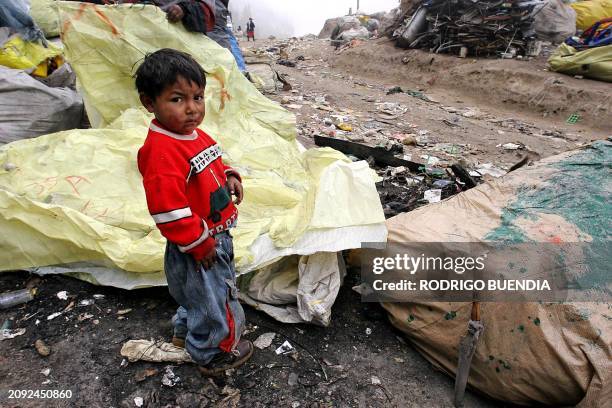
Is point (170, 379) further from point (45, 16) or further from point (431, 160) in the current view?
point (45, 16)

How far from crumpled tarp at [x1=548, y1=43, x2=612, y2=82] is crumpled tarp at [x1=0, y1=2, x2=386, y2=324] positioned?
6.18 metres

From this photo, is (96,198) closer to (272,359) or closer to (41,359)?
(41,359)

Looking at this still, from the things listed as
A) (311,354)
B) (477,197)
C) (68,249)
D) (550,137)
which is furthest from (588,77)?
(68,249)

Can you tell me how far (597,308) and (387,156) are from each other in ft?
7.51

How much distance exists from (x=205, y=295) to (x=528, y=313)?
113 centimetres

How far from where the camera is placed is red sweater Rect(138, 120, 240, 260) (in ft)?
3.40

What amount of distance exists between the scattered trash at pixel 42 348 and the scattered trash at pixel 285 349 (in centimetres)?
93

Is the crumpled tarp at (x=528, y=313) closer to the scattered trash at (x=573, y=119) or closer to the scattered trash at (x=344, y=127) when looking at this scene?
the scattered trash at (x=344, y=127)

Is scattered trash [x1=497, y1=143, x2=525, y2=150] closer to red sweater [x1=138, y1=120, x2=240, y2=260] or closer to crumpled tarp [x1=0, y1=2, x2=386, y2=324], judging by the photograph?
crumpled tarp [x1=0, y1=2, x2=386, y2=324]

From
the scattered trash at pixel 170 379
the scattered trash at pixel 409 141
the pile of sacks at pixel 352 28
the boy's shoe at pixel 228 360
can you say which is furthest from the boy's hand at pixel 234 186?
the pile of sacks at pixel 352 28

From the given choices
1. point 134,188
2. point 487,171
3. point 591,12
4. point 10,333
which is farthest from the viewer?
point 591,12

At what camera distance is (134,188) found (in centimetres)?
204

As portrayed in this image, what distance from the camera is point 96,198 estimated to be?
1.92m

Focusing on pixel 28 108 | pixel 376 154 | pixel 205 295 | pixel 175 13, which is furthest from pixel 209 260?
pixel 376 154
